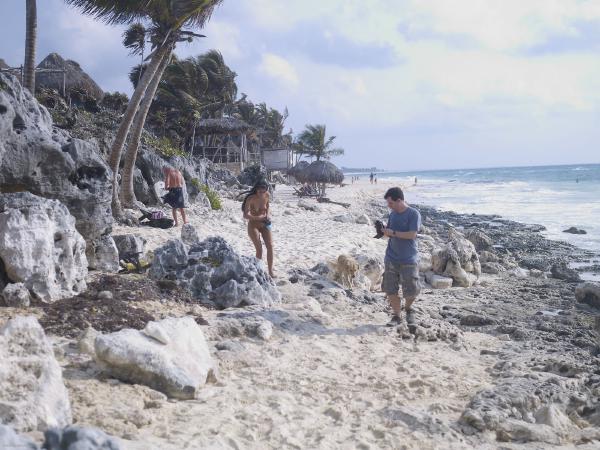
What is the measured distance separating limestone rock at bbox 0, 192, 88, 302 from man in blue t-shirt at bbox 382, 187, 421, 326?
326 centimetres

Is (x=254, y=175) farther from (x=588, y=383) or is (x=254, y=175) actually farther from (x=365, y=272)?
(x=588, y=383)

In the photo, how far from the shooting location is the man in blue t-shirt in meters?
5.71

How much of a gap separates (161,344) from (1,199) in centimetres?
240

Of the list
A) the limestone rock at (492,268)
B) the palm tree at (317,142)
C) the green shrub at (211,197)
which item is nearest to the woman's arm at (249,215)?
the limestone rock at (492,268)

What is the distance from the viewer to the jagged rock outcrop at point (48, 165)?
19.2ft

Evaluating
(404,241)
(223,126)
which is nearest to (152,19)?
(404,241)

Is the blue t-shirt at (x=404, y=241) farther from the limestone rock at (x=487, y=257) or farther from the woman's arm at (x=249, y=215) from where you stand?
the limestone rock at (x=487, y=257)

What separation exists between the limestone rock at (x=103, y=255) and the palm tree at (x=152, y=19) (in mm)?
4437

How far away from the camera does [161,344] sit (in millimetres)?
3670

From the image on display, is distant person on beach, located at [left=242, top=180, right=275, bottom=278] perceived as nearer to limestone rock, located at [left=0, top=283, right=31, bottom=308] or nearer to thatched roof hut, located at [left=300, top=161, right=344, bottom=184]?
limestone rock, located at [left=0, top=283, right=31, bottom=308]

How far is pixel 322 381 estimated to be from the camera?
4.18 meters

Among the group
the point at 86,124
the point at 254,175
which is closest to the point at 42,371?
the point at 86,124

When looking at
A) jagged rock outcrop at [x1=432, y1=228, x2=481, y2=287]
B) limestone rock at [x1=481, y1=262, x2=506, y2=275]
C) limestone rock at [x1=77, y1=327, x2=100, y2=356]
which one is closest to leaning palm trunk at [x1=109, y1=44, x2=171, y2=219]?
jagged rock outcrop at [x1=432, y1=228, x2=481, y2=287]

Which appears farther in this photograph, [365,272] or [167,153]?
[167,153]
